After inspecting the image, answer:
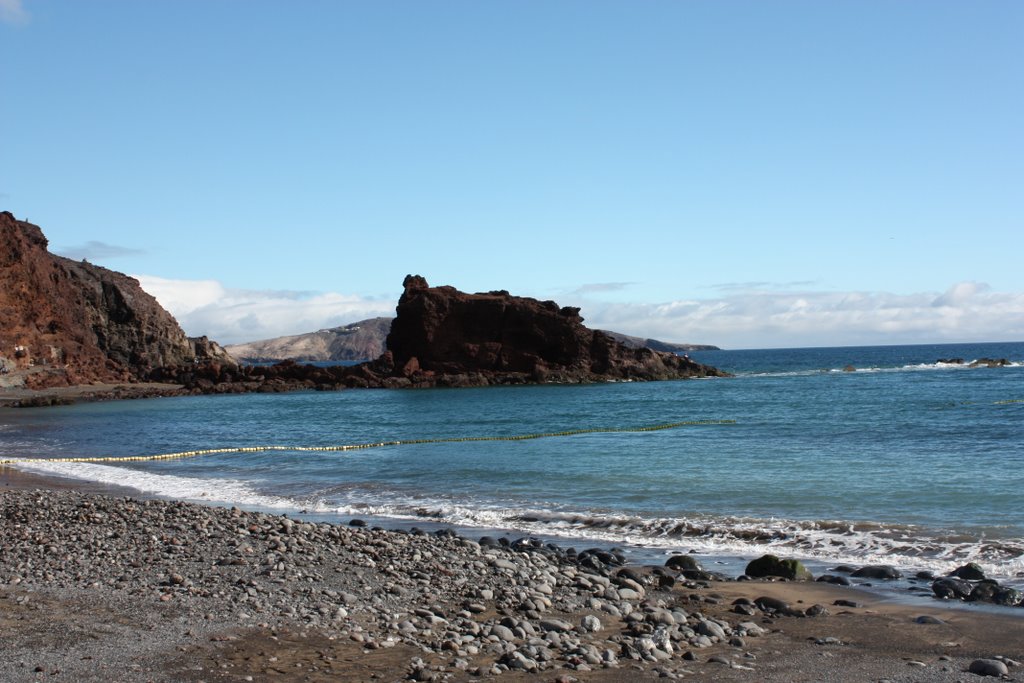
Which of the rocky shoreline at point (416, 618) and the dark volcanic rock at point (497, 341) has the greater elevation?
the dark volcanic rock at point (497, 341)

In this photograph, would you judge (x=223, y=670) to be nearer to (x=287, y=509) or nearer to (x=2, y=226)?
(x=287, y=509)

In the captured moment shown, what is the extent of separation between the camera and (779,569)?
1184 centimetres

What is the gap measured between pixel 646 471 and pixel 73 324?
234 ft

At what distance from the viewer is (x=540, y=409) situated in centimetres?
5388

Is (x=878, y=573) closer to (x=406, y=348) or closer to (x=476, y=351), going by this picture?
(x=476, y=351)

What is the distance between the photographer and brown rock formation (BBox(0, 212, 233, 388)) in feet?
224

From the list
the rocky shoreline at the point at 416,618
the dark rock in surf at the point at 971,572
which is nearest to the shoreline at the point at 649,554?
the dark rock in surf at the point at 971,572

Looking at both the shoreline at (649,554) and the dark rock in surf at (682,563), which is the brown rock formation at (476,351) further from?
the dark rock in surf at (682,563)

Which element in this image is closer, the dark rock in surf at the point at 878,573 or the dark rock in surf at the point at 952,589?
the dark rock in surf at the point at 952,589

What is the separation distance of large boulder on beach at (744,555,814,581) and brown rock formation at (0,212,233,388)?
221ft

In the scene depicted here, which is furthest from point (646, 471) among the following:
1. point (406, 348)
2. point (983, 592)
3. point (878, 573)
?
point (406, 348)

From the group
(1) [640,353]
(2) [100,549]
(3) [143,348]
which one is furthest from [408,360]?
(2) [100,549]

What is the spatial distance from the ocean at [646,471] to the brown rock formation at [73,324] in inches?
707

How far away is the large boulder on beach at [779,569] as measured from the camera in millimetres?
11750
